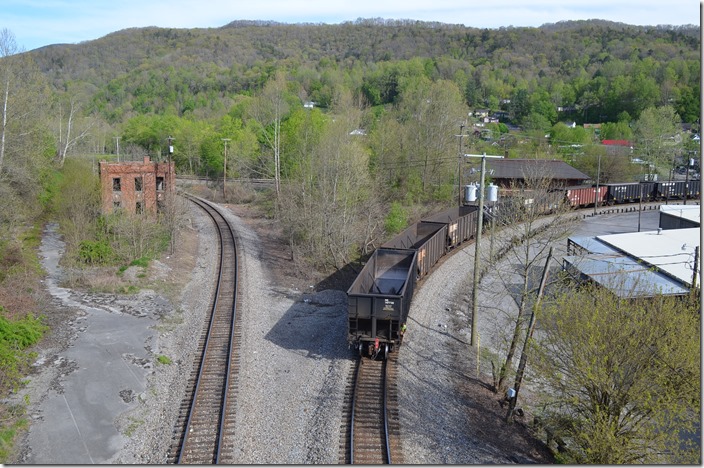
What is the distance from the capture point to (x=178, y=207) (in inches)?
1328

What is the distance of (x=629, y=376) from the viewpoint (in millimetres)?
12016

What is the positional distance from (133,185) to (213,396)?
2559 centimetres

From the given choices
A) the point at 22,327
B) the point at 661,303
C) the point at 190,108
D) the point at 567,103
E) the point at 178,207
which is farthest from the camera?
the point at 567,103

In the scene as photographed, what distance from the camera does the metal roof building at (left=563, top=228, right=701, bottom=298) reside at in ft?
74.6

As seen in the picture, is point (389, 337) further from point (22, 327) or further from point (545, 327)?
point (22, 327)

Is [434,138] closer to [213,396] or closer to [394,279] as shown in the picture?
[394,279]

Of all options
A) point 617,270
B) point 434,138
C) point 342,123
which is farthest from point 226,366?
point 434,138

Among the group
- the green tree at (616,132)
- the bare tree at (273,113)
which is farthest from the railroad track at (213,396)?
the green tree at (616,132)

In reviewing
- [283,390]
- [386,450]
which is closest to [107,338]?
[283,390]

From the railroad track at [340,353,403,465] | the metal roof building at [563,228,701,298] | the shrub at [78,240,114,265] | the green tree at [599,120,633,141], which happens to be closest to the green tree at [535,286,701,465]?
the railroad track at [340,353,403,465]

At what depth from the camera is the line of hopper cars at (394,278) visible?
17594 millimetres

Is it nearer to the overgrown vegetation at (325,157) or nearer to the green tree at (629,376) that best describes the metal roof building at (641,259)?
the overgrown vegetation at (325,157)

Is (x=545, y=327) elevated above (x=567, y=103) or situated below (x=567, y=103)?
below

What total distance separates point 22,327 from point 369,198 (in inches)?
794
